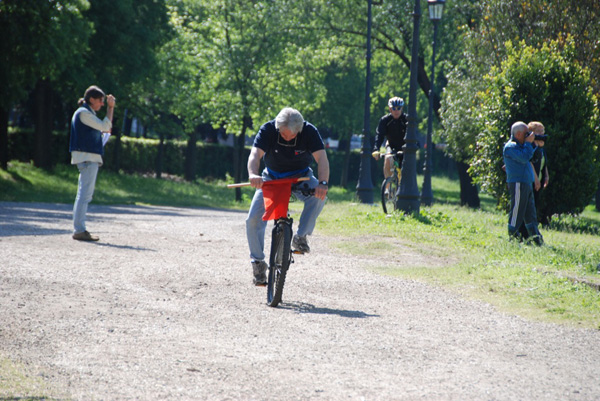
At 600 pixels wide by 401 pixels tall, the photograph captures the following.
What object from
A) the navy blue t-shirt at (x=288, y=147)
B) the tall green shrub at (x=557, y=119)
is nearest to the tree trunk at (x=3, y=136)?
the tall green shrub at (x=557, y=119)

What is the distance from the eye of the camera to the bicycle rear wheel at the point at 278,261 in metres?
7.01

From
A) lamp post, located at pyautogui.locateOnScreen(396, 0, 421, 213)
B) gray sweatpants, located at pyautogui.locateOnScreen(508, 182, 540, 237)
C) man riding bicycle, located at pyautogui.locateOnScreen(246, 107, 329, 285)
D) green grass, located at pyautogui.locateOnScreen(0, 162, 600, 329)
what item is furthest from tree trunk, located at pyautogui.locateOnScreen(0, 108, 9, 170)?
man riding bicycle, located at pyautogui.locateOnScreen(246, 107, 329, 285)

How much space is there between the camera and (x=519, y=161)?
11.7 m

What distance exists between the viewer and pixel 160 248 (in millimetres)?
10938

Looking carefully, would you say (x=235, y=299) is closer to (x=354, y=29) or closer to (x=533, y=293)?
(x=533, y=293)

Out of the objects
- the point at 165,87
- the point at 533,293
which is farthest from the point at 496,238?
the point at 165,87

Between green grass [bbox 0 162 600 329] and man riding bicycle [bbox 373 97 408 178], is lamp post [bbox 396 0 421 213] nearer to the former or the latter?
man riding bicycle [bbox 373 97 408 178]

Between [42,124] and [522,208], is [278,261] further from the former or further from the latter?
[42,124]

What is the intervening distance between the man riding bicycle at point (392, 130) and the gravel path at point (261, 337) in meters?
5.25

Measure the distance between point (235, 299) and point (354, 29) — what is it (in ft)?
82.1

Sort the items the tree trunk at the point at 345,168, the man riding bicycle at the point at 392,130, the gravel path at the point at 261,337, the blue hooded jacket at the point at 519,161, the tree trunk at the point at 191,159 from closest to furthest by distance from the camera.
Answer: the gravel path at the point at 261,337 < the blue hooded jacket at the point at 519,161 < the man riding bicycle at the point at 392,130 < the tree trunk at the point at 191,159 < the tree trunk at the point at 345,168

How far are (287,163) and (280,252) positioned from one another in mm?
782

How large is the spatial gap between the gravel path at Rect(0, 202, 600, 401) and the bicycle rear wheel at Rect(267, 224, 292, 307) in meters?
0.17

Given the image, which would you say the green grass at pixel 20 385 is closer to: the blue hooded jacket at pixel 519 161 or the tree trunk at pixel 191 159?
the blue hooded jacket at pixel 519 161
